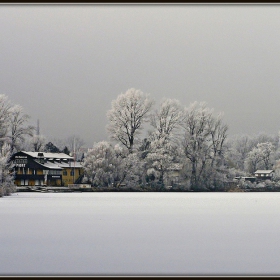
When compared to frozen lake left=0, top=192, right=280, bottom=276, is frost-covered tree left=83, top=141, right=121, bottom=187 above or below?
above

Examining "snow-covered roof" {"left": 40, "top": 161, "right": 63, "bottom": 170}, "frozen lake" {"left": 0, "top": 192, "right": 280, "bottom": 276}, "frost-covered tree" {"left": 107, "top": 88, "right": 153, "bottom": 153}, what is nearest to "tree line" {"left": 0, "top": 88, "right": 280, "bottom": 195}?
"frost-covered tree" {"left": 107, "top": 88, "right": 153, "bottom": 153}

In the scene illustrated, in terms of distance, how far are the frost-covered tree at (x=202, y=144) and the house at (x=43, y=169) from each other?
2130 cm

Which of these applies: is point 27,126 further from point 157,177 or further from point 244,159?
point 244,159

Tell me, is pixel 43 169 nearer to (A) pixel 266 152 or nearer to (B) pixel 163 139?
(B) pixel 163 139

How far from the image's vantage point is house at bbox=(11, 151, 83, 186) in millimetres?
83938

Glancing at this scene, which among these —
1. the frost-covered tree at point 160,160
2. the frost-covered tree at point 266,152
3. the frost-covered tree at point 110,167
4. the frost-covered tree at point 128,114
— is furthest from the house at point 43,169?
the frost-covered tree at point 266,152

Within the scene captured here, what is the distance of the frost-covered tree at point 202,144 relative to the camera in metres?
74.7

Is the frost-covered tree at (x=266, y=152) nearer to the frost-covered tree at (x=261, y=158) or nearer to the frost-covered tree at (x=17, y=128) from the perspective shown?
the frost-covered tree at (x=261, y=158)

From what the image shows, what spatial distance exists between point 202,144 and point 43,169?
84.2ft

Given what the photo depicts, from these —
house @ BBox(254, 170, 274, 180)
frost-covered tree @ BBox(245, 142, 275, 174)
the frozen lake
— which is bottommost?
the frozen lake

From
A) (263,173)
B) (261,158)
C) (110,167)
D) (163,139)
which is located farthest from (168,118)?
(261,158)

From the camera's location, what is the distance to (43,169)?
85.9 meters

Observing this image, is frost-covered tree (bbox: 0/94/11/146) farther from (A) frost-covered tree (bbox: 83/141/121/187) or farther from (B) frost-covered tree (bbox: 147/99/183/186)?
(B) frost-covered tree (bbox: 147/99/183/186)

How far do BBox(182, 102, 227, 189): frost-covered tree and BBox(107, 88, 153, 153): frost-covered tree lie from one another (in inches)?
241
